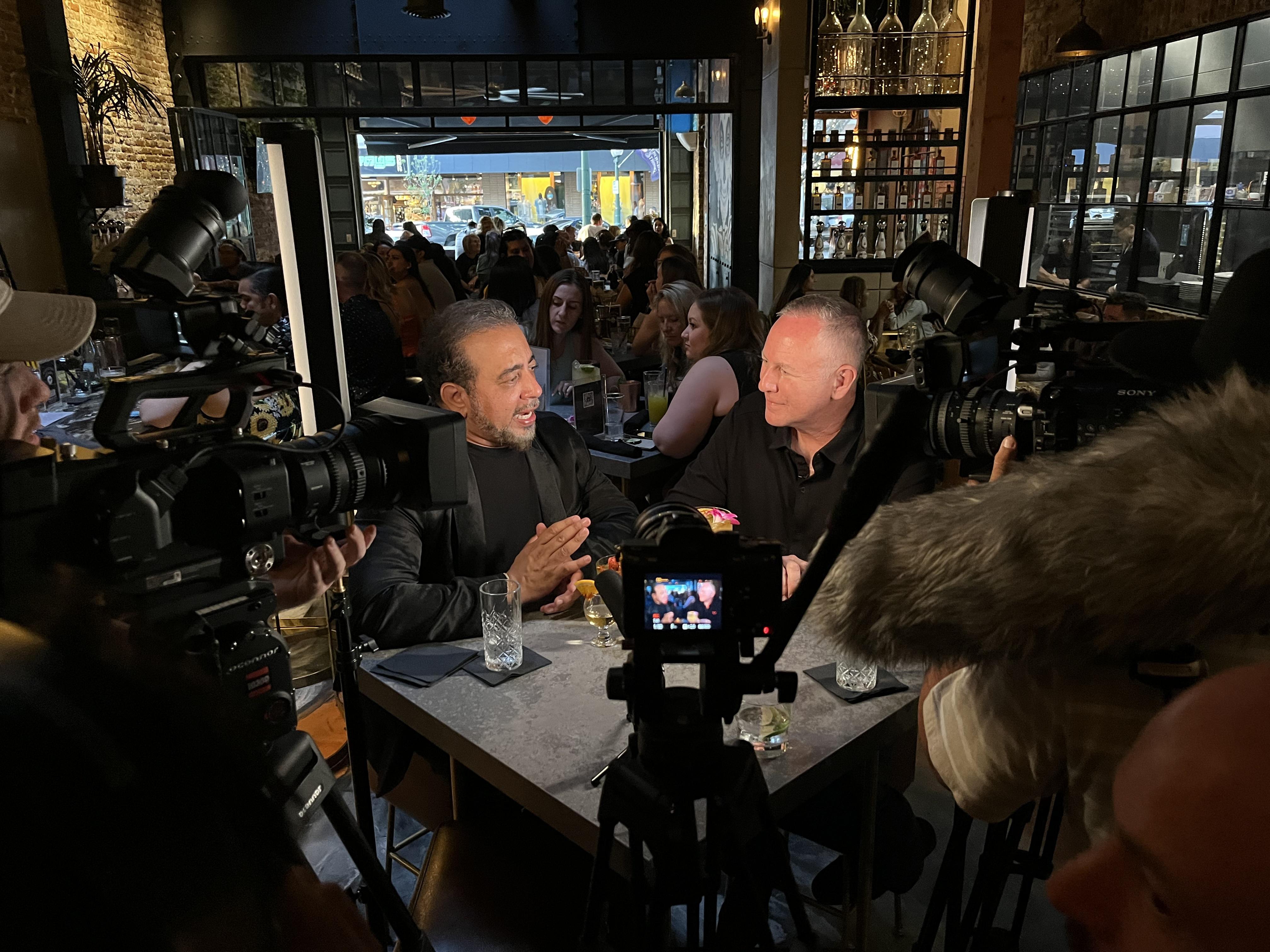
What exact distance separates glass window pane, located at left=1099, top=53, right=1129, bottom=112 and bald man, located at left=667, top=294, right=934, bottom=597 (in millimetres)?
6587

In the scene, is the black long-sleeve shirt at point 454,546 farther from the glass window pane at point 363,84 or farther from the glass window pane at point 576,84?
the glass window pane at point 363,84

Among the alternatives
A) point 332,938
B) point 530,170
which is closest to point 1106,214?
point 332,938

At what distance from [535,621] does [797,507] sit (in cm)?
90

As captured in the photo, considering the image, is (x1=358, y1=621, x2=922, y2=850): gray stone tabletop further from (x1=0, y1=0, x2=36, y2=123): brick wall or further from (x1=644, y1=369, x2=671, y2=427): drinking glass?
(x1=0, y1=0, x2=36, y2=123): brick wall

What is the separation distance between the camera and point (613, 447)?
3518mm

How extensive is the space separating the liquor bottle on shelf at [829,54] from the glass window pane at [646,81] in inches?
111

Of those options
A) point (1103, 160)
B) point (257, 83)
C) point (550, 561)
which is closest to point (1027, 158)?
point (1103, 160)

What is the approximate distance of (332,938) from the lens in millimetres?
546

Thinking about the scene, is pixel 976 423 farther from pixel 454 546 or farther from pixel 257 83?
pixel 257 83

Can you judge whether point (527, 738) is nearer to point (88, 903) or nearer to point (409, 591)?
point (409, 591)

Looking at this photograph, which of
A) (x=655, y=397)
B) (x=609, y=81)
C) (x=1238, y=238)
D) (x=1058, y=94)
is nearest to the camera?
(x=655, y=397)

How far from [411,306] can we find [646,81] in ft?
13.9

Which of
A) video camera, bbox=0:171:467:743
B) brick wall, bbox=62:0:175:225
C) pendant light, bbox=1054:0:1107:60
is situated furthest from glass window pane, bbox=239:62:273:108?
video camera, bbox=0:171:467:743

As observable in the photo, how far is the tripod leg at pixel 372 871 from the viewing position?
1.19 m
